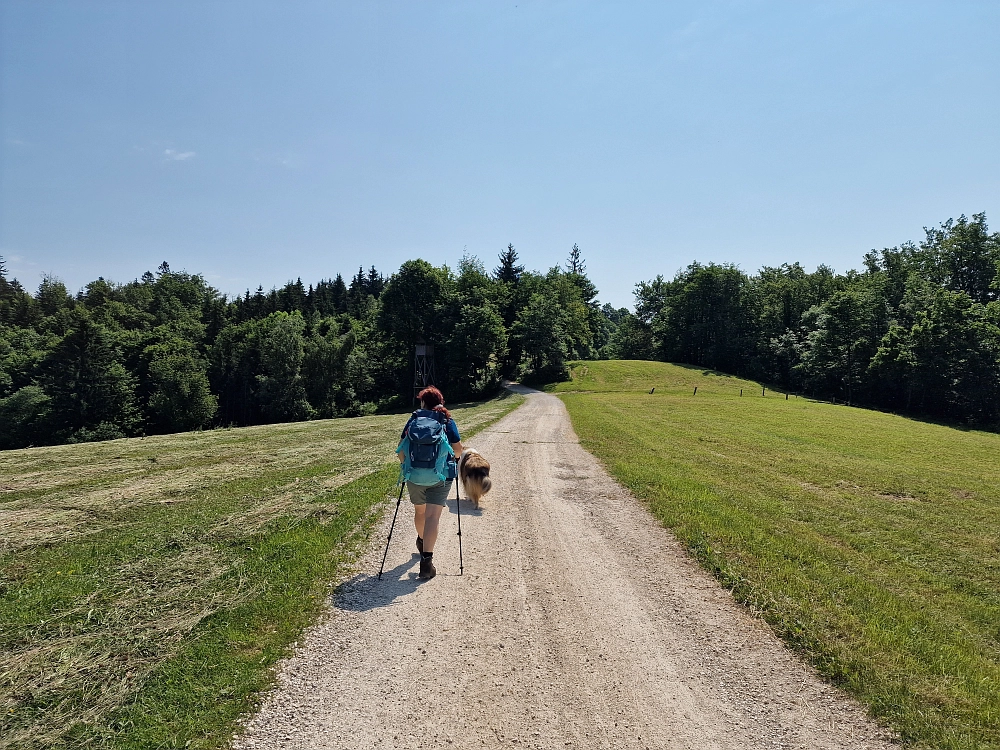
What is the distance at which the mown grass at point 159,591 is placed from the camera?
13.7 ft

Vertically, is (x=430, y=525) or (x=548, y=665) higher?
(x=430, y=525)

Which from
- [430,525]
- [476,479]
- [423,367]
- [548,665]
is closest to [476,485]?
[476,479]

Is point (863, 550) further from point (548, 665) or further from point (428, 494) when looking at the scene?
point (428, 494)

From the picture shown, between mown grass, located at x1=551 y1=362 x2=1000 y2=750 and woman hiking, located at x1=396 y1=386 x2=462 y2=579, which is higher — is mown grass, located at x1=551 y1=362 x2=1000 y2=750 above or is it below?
below

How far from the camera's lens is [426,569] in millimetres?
7047

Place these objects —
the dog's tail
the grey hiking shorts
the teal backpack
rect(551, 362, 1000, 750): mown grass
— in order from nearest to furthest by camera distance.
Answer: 1. rect(551, 362, 1000, 750): mown grass
2. the teal backpack
3. the grey hiking shorts
4. the dog's tail

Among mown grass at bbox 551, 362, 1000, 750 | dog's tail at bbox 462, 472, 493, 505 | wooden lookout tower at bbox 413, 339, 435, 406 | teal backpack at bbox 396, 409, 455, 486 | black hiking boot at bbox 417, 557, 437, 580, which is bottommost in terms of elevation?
mown grass at bbox 551, 362, 1000, 750

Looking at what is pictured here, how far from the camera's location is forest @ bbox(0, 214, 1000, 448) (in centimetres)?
4834

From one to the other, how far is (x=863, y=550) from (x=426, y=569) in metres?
7.92

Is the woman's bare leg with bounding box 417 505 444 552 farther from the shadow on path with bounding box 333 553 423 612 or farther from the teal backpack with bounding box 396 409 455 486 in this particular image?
the shadow on path with bounding box 333 553 423 612

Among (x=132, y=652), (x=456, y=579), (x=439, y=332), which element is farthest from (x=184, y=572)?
(x=439, y=332)

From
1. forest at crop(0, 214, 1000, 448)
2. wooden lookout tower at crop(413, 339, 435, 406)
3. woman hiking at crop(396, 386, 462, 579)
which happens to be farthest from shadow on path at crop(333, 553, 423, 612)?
wooden lookout tower at crop(413, 339, 435, 406)

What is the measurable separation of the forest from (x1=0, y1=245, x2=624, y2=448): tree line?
198 millimetres

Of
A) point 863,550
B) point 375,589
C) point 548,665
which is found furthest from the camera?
point 863,550
